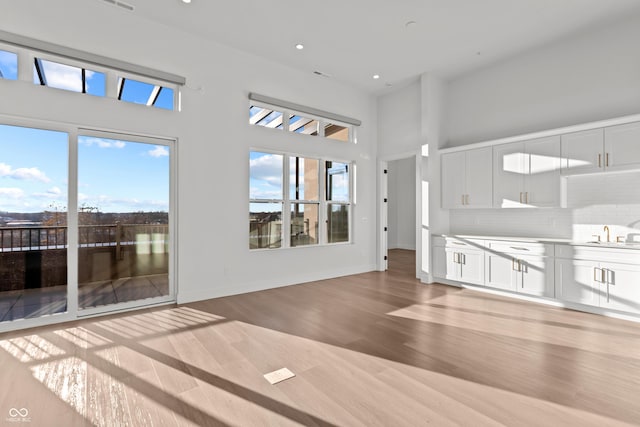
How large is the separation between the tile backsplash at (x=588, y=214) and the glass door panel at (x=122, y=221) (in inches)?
203

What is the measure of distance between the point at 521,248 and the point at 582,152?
1420 mm

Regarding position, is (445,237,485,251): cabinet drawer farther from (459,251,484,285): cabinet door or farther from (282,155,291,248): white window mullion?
(282,155,291,248): white window mullion

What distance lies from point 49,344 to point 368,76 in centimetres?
564

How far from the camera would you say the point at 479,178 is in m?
4.96

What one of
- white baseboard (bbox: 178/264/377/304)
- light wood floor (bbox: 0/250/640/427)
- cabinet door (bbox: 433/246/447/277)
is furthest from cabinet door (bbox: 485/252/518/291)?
white baseboard (bbox: 178/264/377/304)

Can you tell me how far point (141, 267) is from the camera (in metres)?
4.00

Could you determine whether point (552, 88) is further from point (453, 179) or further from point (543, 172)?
point (453, 179)

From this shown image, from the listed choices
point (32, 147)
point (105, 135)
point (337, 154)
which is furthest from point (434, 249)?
point (32, 147)

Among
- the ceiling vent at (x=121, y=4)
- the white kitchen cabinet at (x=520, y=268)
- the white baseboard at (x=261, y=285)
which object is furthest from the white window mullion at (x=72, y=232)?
the white kitchen cabinet at (x=520, y=268)

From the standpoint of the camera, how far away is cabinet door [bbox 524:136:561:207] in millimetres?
4156

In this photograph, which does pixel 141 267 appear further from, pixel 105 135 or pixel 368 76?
pixel 368 76

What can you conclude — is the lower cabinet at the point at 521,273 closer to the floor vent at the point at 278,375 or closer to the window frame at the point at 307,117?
the window frame at the point at 307,117

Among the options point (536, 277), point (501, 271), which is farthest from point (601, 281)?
point (501, 271)

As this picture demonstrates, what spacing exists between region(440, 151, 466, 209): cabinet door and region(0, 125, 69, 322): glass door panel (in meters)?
5.41
